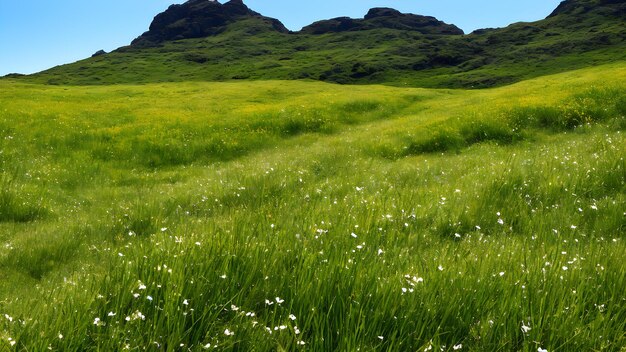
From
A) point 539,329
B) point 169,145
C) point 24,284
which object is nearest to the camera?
point 539,329

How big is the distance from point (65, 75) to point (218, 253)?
22149cm

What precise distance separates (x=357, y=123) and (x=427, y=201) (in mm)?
25426

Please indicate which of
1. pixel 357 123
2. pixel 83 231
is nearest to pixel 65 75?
pixel 357 123

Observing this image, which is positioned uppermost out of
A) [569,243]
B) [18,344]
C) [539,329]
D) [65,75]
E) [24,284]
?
[65,75]

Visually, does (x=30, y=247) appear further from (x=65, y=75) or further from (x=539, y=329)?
(x=65, y=75)

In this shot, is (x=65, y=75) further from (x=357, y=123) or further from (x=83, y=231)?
(x=83, y=231)

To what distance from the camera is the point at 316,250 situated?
4.76 meters

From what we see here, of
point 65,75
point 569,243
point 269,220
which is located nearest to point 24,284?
point 269,220

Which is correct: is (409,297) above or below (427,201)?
above

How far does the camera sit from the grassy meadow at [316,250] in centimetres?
317

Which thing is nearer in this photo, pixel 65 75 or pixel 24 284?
pixel 24 284

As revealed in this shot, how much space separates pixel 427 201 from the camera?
909 cm

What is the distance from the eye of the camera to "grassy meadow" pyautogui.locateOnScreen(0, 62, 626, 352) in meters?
3.17

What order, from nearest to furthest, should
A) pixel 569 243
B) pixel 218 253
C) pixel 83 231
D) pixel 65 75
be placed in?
pixel 218 253
pixel 569 243
pixel 83 231
pixel 65 75
